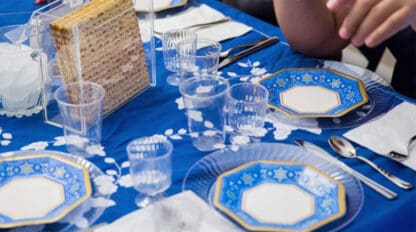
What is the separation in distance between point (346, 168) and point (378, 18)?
1.01 ft

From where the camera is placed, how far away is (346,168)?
95cm

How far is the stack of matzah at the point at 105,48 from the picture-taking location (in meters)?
1.02

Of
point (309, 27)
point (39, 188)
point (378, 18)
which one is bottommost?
point (39, 188)

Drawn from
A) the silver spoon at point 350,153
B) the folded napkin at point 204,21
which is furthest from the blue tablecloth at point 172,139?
the folded napkin at point 204,21

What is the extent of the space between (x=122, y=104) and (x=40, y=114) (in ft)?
0.54

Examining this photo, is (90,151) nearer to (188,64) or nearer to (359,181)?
(188,64)

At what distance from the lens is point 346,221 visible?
0.84 m

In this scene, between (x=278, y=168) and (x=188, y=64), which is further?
(x=188, y=64)

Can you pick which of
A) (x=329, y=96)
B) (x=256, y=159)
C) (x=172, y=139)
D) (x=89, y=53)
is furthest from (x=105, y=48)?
(x=329, y=96)

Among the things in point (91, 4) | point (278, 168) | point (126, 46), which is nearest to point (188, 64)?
point (126, 46)

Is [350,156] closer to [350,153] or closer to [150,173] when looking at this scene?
[350,153]

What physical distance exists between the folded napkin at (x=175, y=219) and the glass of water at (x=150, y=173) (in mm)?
27

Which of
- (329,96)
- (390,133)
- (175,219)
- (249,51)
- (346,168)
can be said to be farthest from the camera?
(249,51)

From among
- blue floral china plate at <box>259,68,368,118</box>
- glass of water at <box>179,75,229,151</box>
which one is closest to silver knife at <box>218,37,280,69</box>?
blue floral china plate at <box>259,68,368,118</box>
